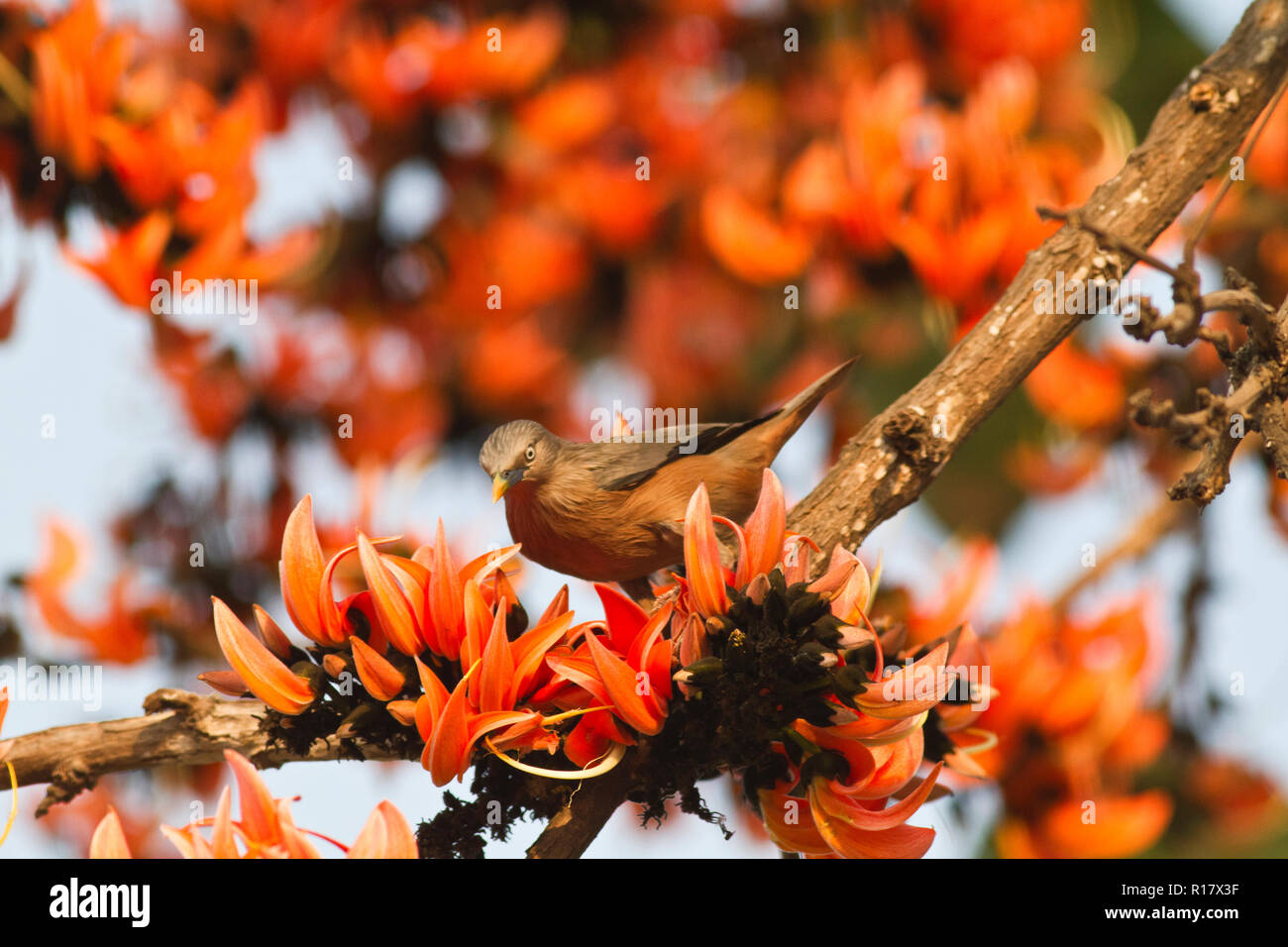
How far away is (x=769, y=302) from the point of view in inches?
119

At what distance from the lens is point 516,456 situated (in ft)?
5.07

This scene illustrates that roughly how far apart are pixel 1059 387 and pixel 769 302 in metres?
0.75

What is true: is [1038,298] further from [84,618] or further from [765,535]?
[84,618]

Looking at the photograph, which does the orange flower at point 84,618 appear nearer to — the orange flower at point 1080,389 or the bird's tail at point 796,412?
the bird's tail at point 796,412

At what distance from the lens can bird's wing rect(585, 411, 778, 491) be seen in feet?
5.36

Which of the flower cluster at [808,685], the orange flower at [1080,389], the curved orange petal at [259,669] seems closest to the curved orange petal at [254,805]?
the curved orange petal at [259,669]

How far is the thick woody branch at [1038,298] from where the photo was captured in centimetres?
143

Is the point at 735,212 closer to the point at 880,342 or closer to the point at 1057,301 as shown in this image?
the point at 880,342

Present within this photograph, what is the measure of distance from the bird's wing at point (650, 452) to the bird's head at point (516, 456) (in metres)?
0.08

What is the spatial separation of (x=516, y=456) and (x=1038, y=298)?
71cm

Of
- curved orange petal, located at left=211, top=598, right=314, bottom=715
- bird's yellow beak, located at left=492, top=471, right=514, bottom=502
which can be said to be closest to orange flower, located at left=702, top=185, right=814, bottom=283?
bird's yellow beak, located at left=492, top=471, right=514, bottom=502

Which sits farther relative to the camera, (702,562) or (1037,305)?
(1037,305)

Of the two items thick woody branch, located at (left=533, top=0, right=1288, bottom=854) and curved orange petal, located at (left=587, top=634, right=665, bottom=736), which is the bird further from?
curved orange petal, located at (left=587, top=634, right=665, bottom=736)

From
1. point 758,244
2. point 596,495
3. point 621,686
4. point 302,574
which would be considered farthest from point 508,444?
point 758,244
